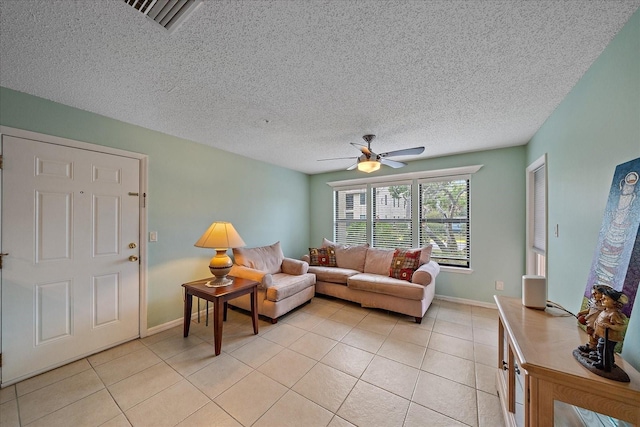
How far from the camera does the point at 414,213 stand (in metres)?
4.04

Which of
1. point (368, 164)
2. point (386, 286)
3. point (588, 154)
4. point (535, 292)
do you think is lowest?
point (386, 286)

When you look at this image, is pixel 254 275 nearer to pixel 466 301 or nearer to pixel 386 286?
pixel 386 286

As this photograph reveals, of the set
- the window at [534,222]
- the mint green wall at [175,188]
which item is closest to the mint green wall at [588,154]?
the window at [534,222]

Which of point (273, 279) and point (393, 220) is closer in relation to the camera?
point (273, 279)

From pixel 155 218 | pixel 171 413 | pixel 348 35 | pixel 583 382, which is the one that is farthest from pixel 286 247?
pixel 583 382

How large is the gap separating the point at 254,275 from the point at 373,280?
168 centimetres

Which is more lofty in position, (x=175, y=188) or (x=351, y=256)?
(x=175, y=188)

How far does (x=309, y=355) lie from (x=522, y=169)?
3.75 m

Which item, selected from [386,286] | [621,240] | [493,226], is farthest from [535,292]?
[493,226]

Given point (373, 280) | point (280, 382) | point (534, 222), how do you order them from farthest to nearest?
point (373, 280), point (534, 222), point (280, 382)

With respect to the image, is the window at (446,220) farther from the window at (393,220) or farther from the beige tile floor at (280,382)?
the beige tile floor at (280,382)

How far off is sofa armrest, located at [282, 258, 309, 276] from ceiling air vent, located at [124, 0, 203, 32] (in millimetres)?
3141

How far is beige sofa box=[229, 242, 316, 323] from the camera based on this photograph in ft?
9.78

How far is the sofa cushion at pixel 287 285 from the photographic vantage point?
9.75 ft
